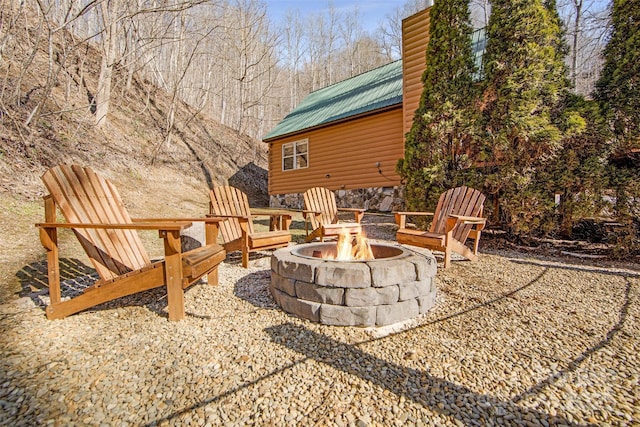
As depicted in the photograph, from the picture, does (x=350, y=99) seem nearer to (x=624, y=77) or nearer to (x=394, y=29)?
(x=624, y=77)

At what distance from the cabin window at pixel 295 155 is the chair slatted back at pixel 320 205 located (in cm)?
595

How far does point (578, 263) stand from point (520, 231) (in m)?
1.00

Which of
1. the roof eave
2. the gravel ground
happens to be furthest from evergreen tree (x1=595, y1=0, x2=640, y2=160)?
the roof eave

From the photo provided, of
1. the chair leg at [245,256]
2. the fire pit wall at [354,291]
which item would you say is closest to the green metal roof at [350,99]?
the chair leg at [245,256]

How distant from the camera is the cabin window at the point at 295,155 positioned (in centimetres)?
1120

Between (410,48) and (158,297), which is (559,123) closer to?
(410,48)

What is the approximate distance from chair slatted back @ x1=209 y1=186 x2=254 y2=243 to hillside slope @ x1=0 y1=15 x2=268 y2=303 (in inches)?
69.8

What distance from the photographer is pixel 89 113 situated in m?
8.84

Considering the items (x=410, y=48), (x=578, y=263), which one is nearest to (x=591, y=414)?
(x=578, y=263)

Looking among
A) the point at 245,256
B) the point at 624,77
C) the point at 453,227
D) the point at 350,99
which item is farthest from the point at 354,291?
the point at 350,99

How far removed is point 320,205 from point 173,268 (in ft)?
10.5

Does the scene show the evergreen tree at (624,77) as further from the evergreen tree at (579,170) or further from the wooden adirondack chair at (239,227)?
the wooden adirondack chair at (239,227)

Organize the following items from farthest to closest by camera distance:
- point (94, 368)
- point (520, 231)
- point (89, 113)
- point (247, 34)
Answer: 1. point (247, 34)
2. point (89, 113)
3. point (520, 231)
4. point (94, 368)

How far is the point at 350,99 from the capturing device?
34.3 feet
